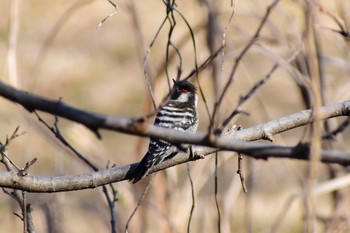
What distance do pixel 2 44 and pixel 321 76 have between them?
8.51 meters

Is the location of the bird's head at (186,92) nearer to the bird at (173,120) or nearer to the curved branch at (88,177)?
the bird at (173,120)

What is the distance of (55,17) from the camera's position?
13781 mm

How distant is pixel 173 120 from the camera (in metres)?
4.23

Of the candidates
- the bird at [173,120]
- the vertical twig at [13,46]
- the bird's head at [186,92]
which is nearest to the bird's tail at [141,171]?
the bird at [173,120]

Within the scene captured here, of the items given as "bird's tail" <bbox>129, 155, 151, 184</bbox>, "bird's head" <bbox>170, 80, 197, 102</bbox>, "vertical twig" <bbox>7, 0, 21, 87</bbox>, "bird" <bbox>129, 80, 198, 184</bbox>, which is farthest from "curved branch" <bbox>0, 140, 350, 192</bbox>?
"bird's head" <bbox>170, 80, 197, 102</bbox>

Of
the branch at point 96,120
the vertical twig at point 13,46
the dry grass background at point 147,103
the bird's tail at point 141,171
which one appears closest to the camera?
the branch at point 96,120

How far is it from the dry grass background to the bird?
13cm

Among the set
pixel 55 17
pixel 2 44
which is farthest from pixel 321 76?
pixel 55 17

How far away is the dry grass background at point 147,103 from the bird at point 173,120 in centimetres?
13

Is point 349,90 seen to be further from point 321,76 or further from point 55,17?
point 55,17

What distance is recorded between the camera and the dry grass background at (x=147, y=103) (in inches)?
169

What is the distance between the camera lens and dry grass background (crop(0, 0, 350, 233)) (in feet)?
14.1

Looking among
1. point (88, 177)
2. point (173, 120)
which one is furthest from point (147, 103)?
point (88, 177)

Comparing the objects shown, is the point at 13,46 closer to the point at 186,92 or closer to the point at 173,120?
the point at 173,120
